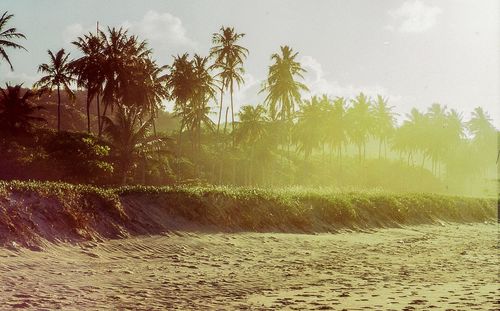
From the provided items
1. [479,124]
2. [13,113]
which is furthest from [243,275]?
[479,124]

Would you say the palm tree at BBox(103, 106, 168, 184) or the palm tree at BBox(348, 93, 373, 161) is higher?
the palm tree at BBox(348, 93, 373, 161)

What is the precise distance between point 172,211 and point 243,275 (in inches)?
273

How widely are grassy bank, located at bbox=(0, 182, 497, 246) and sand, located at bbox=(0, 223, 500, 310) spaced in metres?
0.77

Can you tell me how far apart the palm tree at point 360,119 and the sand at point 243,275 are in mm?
47112

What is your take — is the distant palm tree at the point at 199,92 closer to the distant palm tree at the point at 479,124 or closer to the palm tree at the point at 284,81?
the palm tree at the point at 284,81

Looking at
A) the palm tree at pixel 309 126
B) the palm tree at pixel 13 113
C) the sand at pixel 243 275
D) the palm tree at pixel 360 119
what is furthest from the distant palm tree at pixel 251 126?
the sand at pixel 243 275

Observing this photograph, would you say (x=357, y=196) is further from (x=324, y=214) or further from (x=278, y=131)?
(x=278, y=131)

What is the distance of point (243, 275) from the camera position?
462 inches

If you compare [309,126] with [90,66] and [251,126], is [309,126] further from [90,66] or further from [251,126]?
[90,66]

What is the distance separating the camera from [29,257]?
37.0 feet

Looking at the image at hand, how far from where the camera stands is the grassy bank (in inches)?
524

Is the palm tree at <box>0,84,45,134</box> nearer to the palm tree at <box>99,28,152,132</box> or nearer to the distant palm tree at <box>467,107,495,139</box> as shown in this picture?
the palm tree at <box>99,28,152,132</box>

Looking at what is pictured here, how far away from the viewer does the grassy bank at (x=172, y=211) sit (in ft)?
43.7

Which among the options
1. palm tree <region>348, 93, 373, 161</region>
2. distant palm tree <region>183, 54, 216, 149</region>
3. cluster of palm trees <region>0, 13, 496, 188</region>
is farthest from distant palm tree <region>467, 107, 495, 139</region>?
distant palm tree <region>183, 54, 216, 149</region>
